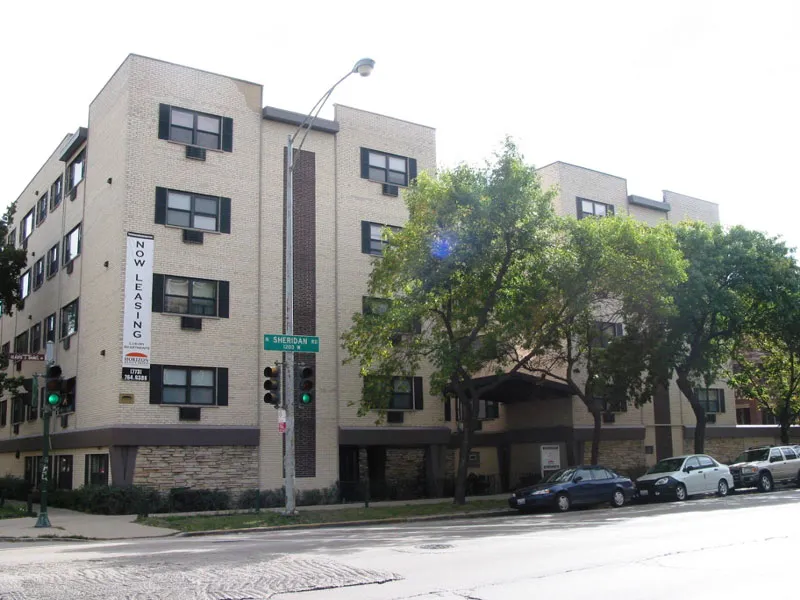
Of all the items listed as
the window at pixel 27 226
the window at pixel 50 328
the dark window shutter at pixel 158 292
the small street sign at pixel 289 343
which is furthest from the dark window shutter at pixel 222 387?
the window at pixel 27 226

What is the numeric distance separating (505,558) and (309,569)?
116 inches

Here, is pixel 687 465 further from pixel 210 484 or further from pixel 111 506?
pixel 111 506

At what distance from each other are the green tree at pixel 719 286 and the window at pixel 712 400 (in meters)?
9.00

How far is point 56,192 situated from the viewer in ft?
124

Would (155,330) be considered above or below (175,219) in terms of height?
below

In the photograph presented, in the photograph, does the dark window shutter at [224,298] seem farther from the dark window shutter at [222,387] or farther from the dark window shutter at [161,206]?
the dark window shutter at [161,206]

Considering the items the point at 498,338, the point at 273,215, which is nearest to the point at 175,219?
the point at 273,215

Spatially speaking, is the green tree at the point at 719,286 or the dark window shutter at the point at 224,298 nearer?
the dark window shutter at the point at 224,298

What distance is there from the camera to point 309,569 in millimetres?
11047

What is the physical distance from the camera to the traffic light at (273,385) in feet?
71.4

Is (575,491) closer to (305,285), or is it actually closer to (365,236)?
(305,285)

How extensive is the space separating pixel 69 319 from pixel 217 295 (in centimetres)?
784

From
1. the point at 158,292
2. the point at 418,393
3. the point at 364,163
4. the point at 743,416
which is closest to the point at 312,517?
the point at 158,292

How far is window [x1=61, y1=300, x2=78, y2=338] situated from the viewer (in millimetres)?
32166
